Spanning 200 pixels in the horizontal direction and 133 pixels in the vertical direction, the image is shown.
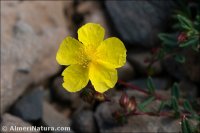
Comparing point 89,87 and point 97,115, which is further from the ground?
point 89,87

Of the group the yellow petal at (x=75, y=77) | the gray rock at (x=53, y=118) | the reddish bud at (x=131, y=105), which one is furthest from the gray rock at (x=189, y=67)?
the yellow petal at (x=75, y=77)

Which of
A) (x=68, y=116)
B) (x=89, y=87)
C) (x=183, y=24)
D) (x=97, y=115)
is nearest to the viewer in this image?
(x=89, y=87)

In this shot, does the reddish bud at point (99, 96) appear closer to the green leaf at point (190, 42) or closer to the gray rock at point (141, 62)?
the green leaf at point (190, 42)

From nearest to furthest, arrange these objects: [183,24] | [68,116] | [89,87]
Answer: [89,87], [183,24], [68,116]

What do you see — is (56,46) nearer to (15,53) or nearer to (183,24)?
(15,53)

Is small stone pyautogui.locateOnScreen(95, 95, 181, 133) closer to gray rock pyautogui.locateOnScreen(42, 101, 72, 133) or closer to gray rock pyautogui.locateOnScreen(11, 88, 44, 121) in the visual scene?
gray rock pyautogui.locateOnScreen(42, 101, 72, 133)

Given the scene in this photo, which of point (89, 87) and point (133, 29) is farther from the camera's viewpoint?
point (133, 29)

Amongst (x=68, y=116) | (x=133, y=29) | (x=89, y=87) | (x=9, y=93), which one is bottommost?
(x=68, y=116)

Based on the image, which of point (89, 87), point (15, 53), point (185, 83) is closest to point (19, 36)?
point (15, 53)
